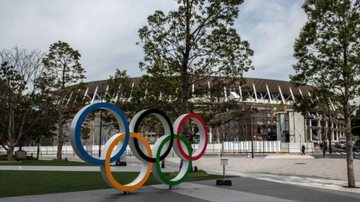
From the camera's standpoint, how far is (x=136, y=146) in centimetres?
1384

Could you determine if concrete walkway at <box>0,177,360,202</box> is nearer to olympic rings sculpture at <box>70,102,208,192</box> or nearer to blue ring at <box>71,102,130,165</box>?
olympic rings sculpture at <box>70,102,208,192</box>

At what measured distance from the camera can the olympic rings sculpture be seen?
1202cm

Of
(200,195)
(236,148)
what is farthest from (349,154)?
(236,148)

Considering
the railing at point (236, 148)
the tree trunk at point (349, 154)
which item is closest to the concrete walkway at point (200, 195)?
the tree trunk at point (349, 154)

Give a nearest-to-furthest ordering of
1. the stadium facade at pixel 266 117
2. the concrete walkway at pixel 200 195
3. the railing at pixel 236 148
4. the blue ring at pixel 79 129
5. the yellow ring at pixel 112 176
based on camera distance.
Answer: the blue ring at pixel 79 129 < the concrete walkway at pixel 200 195 < the yellow ring at pixel 112 176 < the stadium facade at pixel 266 117 < the railing at pixel 236 148

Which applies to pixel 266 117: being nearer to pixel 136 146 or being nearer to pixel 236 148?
pixel 236 148

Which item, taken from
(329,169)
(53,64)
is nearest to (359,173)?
(329,169)

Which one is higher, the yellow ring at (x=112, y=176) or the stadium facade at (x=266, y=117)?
the stadium facade at (x=266, y=117)

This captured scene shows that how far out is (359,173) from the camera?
22.5 meters

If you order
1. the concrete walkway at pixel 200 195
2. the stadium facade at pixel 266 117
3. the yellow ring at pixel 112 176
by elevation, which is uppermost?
the stadium facade at pixel 266 117

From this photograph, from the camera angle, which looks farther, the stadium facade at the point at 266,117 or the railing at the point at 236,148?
the railing at the point at 236,148

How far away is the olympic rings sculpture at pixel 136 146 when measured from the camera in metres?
12.0

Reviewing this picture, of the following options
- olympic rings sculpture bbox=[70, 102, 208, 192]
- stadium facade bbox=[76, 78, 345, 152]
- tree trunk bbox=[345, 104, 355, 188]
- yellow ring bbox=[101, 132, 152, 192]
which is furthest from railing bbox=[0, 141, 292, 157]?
yellow ring bbox=[101, 132, 152, 192]

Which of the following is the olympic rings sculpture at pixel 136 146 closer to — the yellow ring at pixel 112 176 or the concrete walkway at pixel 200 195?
the yellow ring at pixel 112 176
